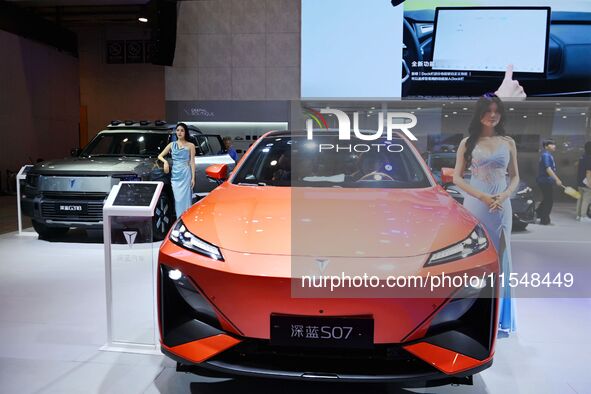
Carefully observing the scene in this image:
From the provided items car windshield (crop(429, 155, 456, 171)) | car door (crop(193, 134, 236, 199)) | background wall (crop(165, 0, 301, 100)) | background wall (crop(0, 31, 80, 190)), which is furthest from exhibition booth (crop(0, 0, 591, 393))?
background wall (crop(0, 31, 80, 190))

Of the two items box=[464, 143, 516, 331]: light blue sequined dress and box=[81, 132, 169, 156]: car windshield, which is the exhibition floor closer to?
box=[464, 143, 516, 331]: light blue sequined dress

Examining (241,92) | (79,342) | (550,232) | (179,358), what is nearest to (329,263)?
(179,358)

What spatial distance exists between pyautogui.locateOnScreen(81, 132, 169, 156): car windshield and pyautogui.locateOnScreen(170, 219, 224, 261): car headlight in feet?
14.6

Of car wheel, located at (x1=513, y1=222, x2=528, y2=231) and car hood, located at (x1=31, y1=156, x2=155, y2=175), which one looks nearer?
A: car hood, located at (x1=31, y1=156, x2=155, y2=175)

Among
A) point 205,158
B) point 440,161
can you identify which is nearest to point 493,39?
point 440,161

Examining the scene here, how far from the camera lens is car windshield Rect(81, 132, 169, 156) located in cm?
659

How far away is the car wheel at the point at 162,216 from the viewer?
6.11 m

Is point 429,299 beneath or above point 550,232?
above

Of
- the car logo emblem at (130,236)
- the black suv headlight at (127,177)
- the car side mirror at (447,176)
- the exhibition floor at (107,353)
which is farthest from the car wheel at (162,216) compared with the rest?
the car side mirror at (447,176)

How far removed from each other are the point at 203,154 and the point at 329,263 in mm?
5756

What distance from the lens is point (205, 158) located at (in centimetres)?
741

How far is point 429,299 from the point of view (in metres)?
1.91

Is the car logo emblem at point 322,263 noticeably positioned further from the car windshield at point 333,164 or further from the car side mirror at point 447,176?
the car side mirror at point 447,176

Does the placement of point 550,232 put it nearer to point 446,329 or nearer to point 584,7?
point 584,7
